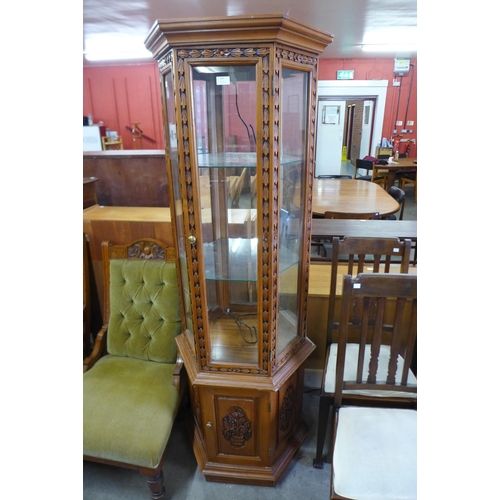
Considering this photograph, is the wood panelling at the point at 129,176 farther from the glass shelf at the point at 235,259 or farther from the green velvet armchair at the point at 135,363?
the glass shelf at the point at 235,259

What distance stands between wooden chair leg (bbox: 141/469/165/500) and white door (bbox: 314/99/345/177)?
4687 mm

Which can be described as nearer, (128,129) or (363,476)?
(363,476)

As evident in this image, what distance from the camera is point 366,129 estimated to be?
607 cm

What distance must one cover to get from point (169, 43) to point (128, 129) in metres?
6.49

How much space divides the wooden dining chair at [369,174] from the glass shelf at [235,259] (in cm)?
399

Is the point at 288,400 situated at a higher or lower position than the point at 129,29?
lower

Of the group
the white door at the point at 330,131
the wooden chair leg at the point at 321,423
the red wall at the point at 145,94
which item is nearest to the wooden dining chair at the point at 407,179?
the red wall at the point at 145,94

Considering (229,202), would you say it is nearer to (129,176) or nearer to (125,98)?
(129,176)

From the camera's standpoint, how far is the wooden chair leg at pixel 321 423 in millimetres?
1448

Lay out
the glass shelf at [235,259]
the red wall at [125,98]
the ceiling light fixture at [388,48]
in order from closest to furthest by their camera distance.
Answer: the glass shelf at [235,259] → the ceiling light fixture at [388,48] → the red wall at [125,98]

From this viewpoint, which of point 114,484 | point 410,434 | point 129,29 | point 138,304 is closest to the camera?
point 410,434


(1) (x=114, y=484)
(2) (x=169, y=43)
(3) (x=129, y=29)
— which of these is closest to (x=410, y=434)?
(1) (x=114, y=484)

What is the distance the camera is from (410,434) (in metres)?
1.18

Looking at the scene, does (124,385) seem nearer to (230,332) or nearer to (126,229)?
(230,332)
